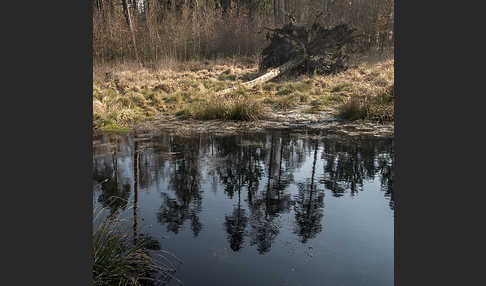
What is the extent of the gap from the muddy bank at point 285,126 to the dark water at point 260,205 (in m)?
0.96

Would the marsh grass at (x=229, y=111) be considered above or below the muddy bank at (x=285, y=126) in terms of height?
above

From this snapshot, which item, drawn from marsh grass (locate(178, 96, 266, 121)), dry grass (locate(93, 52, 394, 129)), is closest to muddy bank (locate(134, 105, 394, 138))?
marsh grass (locate(178, 96, 266, 121))

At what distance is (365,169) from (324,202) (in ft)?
5.59

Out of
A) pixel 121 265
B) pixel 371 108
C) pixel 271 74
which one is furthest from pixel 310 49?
pixel 121 265

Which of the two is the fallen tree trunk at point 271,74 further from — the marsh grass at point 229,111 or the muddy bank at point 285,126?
the muddy bank at point 285,126

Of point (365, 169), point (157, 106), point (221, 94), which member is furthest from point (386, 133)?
point (157, 106)

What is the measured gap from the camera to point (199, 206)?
4.85 m

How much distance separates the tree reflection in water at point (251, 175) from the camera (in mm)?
4449

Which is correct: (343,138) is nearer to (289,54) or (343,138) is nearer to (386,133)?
(386,133)

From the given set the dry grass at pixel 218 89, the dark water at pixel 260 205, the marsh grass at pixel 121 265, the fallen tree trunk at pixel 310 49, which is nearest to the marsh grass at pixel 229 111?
the dry grass at pixel 218 89

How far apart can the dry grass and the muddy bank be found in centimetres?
34

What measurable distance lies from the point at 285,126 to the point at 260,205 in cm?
496

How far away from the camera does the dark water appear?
11.5 feet

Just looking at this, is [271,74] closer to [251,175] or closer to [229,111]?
[229,111]
